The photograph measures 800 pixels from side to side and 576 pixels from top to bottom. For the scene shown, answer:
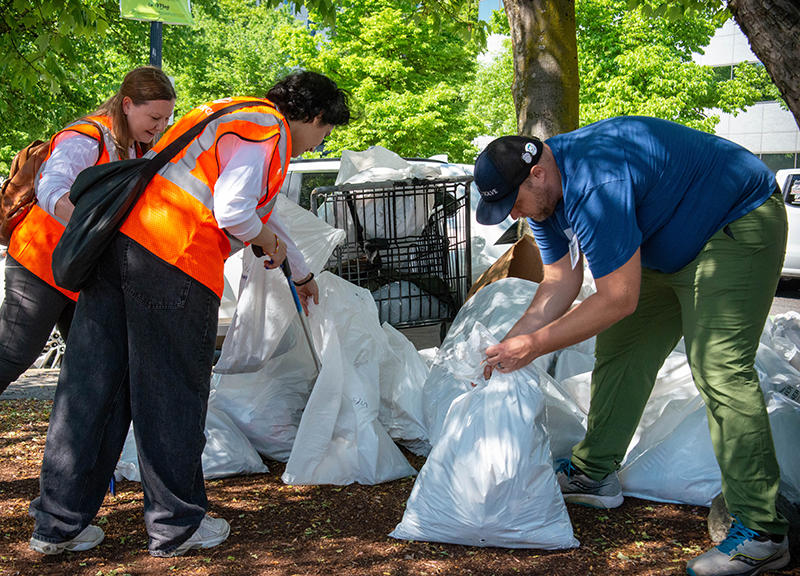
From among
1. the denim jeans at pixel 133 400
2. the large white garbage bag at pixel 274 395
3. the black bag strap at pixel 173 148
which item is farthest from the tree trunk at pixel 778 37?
the large white garbage bag at pixel 274 395

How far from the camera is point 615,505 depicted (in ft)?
8.64

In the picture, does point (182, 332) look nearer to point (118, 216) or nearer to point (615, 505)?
point (118, 216)

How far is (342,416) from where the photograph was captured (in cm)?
300

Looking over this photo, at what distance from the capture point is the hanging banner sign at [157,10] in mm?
4867

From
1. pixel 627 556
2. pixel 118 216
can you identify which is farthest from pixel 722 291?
pixel 118 216

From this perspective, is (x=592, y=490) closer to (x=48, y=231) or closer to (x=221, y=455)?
(x=221, y=455)

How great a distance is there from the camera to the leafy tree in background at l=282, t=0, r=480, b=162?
17.2 meters

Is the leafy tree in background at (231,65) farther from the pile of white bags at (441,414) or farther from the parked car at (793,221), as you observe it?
the pile of white bags at (441,414)

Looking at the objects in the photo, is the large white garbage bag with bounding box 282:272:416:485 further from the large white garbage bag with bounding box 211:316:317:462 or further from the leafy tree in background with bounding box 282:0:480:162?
the leafy tree in background with bounding box 282:0:480:162

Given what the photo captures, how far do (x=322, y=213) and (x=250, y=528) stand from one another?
211 cm

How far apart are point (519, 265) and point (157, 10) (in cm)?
320

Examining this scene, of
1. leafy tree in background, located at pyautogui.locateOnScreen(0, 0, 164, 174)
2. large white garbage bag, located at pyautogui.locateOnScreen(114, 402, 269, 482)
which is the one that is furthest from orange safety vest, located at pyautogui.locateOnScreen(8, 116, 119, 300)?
leafy tree in background, located at pyautogui.locateOnScreen(0, 0, 164, 174)

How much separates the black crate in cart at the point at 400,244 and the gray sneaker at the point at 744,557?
2331 millimetres

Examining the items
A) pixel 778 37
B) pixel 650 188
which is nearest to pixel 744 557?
pixel 650 188
